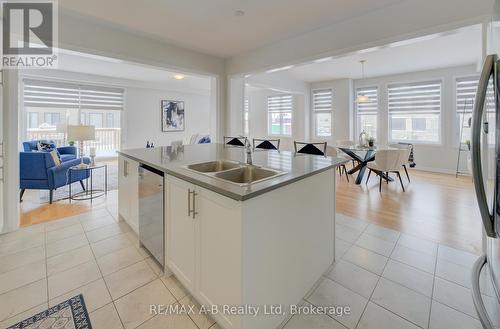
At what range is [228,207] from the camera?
1.23m

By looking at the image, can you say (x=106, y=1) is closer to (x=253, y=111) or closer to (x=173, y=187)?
(x=173, y=187)

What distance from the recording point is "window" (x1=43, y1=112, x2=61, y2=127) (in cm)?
640

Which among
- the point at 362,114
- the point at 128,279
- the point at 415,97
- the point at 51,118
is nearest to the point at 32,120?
the point at 51,118

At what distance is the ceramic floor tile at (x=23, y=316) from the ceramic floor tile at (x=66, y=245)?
0.77 m

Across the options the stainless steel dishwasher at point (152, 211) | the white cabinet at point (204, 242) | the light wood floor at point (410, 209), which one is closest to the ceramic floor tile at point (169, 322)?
the white cabinet at point (204, 242)

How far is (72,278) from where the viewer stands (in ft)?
6.06

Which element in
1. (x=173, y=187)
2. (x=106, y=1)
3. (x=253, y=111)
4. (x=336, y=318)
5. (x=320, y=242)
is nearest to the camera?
(x=336, y=318)

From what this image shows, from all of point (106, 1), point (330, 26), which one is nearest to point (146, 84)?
point (106, 1)

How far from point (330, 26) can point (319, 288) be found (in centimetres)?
333

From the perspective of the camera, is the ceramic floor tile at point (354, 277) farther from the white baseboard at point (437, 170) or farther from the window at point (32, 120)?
the window at point (32, 120)

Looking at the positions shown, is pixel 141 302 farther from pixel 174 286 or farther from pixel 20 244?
pixel 20 244

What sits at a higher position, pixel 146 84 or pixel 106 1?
pixel 146 84

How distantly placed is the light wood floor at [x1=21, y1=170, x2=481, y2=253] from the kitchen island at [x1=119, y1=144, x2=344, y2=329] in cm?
150

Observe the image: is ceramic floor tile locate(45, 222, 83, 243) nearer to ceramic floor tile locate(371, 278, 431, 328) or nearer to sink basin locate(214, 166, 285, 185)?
sink basin locate(214, 166, 285, 185)
